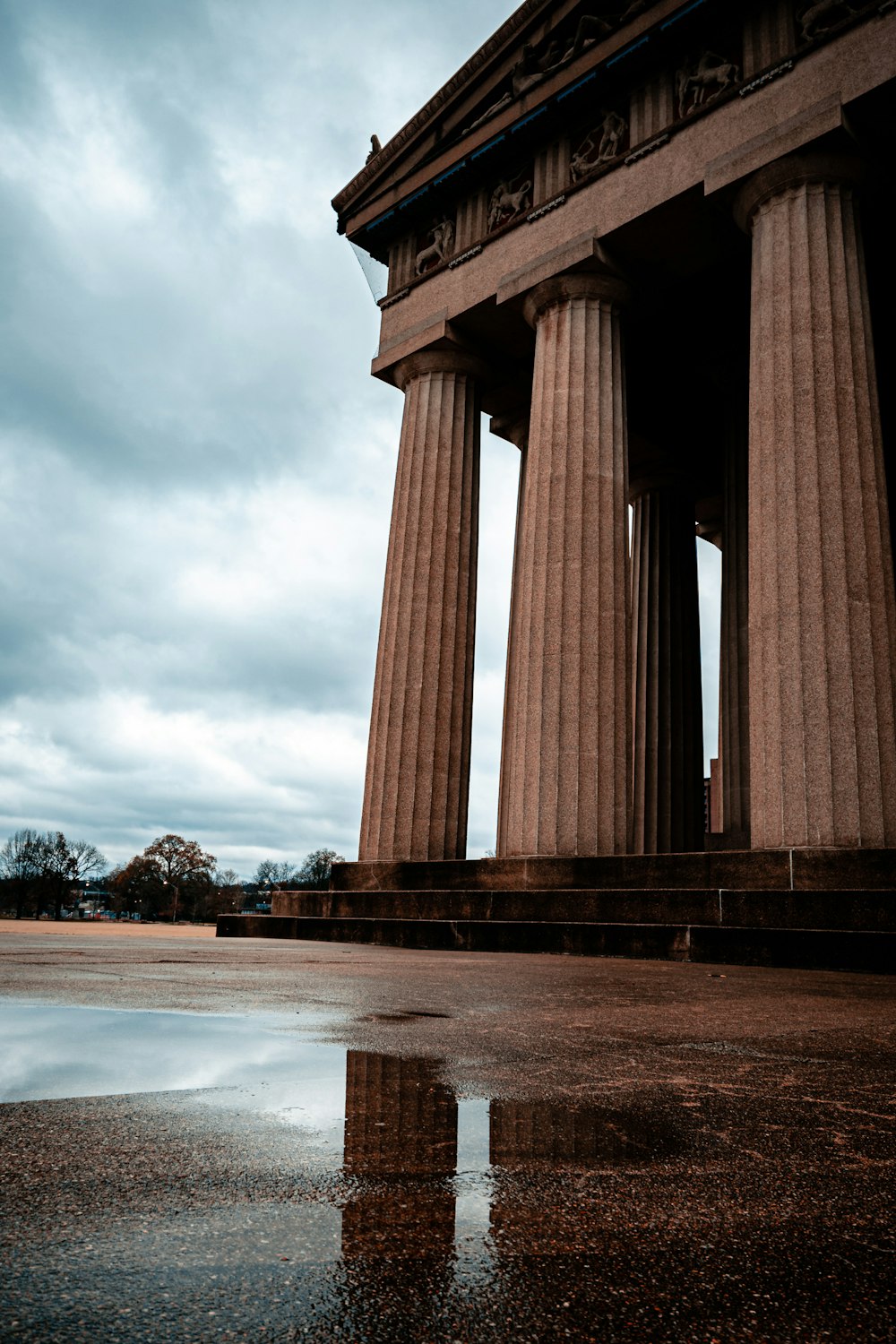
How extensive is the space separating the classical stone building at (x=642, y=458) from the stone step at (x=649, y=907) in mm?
44

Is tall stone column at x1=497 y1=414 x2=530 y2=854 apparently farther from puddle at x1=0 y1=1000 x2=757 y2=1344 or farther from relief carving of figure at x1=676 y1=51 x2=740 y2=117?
puddle at x1=0 y1=1000 x2=757 y2=1344

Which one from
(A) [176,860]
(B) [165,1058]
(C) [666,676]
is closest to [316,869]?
(A) [176,860]

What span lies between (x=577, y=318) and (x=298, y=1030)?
803 inches

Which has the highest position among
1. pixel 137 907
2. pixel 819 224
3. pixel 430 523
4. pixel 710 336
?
pixel 710 336

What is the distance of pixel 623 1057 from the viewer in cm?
338

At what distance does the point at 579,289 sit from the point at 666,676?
40.2ft

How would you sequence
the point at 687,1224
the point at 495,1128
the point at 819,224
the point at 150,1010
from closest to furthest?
the point at 687,1224 < the point at 495,1128 < the point at 150,1010 < the point at 819,224

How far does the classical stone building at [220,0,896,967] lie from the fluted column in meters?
0.10

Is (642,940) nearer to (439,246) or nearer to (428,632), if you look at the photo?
(428,632)

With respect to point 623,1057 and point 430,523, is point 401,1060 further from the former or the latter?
point 430,523

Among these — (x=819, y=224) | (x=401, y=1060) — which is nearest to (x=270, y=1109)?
(x=401, y=1060)

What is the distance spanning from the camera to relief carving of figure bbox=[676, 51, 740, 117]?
63.7 feet

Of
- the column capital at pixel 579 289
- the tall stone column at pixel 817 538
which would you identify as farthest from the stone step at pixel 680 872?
the column capital at pixel 579 289

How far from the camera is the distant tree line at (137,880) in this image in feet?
342
